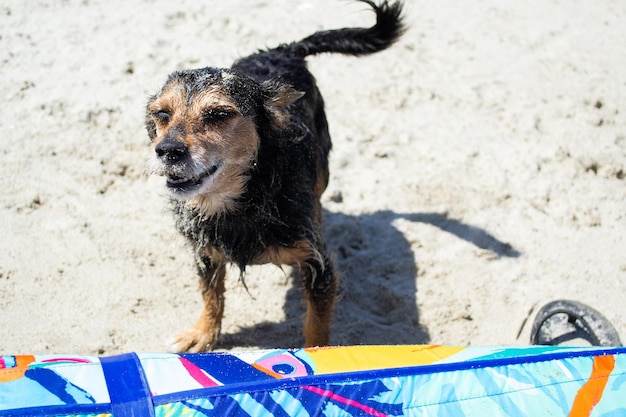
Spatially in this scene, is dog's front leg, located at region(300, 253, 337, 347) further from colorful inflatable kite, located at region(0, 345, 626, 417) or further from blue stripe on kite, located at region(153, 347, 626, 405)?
Answer: blue stripe on kite, located at region(153, 347, 626, 405)

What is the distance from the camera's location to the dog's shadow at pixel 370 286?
370cm

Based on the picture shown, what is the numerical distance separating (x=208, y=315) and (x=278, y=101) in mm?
1345

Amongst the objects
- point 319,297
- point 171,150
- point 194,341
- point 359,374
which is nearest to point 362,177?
point 319,297

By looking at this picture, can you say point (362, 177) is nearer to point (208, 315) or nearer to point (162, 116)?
point (208, 315)

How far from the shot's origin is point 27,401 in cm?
187

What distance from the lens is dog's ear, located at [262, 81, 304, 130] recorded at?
303cm

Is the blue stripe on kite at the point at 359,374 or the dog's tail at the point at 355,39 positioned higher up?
the dog's tail at the point at 355,39

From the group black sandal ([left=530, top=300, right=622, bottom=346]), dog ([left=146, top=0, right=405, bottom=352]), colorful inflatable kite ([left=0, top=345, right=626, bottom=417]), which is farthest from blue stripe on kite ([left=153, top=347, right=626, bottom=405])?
black sandal ([left=530, top=300, right=622, bottom=346])

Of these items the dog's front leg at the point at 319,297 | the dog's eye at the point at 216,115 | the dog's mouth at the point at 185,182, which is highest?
the dog's eye at the point at 216,115

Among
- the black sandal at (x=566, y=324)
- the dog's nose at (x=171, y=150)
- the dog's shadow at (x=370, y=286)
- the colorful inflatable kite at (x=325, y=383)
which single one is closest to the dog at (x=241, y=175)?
the dog's nose at (x=171, y=150)

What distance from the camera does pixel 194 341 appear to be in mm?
3572

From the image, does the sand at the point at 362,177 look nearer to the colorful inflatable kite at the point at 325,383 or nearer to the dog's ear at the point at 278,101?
the dog's ear at the point at 278,101

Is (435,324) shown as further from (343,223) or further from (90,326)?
(90,326)

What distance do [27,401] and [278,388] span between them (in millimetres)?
786
